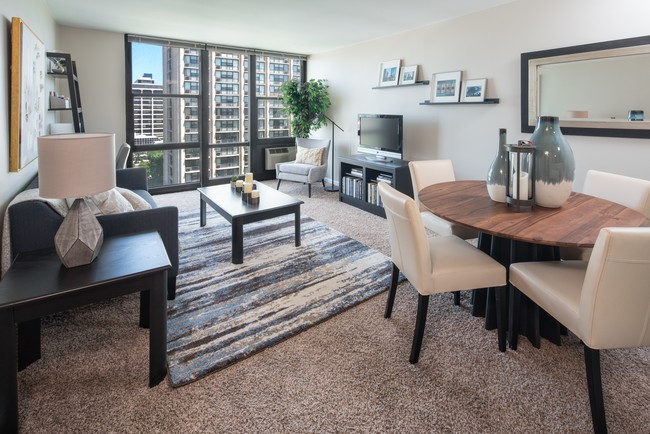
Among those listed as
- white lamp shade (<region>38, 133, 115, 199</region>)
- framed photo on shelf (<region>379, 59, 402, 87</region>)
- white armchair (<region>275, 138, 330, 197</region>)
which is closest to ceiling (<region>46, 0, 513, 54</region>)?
framed photo on shelf (<region>379, 59, 402, 87</region>)

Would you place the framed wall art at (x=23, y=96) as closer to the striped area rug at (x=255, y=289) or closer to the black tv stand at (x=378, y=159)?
the striped area rug at (x=255, y=289)

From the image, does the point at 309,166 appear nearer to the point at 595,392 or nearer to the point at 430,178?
the point at 430,178

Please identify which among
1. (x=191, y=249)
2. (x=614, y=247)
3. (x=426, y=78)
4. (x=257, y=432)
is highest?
(x=426, y=78)

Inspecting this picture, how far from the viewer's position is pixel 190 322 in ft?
7.23

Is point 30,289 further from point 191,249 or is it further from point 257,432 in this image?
point 191,249

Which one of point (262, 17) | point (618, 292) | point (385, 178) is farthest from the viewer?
point (385, 178)

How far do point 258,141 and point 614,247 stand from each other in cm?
573

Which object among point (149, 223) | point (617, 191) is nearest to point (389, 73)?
point (617, 191)

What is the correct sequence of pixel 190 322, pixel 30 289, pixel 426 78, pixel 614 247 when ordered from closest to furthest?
pixel 614 247
pixel 30 289
pixel 190 322
pixel 426 78

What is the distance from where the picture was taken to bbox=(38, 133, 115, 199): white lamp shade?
1534mm

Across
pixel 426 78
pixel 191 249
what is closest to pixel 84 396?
pixel 191 249

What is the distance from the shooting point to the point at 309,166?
5508 millimetres

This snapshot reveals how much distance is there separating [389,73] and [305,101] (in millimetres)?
1572

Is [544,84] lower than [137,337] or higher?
higher
